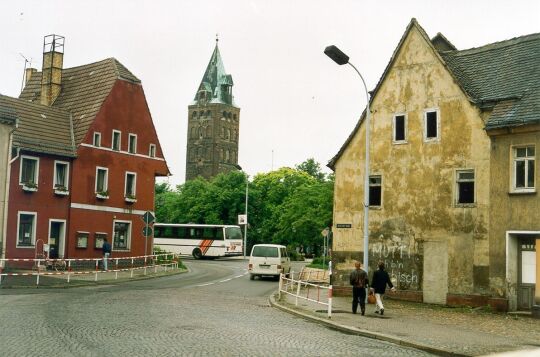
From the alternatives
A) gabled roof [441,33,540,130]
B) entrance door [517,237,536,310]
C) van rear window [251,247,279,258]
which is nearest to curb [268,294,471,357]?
entrance door [517,237,536,310]


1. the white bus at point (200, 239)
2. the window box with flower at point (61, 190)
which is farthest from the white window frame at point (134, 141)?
the white bus at point (200, 239)

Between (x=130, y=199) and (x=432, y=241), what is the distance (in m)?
25.3

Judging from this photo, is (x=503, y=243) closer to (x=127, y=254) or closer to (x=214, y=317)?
(x=214, y=317)

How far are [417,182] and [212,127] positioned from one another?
12661 cm

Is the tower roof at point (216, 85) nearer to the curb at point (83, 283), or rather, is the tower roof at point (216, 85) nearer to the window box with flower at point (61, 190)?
the window box with flower at point (61, 190)

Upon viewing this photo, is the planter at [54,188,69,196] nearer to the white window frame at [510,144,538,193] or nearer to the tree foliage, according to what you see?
the white window frame at [510,144,538,193]

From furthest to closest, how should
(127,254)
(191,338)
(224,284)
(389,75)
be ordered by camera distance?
(127,254) → (224,284) → (389,75) → (191,338)

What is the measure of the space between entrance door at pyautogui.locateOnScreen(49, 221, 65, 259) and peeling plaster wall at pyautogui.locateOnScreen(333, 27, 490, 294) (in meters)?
19.8

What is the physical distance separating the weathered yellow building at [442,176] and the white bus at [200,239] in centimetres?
3470

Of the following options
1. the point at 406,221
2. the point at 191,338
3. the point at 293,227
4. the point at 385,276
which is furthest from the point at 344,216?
the point at 293,227

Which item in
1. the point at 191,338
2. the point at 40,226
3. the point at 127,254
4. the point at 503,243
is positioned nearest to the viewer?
the point at 191,338

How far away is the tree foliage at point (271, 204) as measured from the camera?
279ft

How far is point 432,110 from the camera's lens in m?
28.6

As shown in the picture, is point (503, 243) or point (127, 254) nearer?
point (503, 243)
